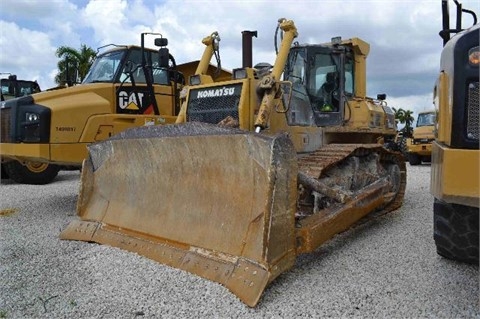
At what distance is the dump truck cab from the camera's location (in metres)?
6.18

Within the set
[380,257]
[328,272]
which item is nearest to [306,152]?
[380,257]

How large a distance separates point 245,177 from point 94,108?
3.68 m

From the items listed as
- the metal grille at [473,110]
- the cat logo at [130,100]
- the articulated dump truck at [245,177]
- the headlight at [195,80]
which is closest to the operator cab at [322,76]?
the articulated dump truck at [245,177]

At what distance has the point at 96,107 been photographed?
6465 mm

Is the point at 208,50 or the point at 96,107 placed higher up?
the point at 208,50

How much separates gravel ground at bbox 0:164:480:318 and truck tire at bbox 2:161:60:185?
5325mm

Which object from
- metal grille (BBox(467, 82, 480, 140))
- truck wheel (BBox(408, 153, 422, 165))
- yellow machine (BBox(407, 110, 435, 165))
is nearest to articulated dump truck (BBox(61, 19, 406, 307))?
metal grille (BBox(467, 82, 480, 140))

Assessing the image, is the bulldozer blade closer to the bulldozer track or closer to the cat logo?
the bulldozer track

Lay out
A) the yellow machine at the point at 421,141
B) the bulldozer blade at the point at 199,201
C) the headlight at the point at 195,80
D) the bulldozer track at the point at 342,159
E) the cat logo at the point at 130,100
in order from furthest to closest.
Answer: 1. the yellow machine at the point at 421,141
2. the cat logo at the point at 130,100
3. the headlight at the point at 195,80
4. the bulldozer track at the point at 342,159
5. the bulldozer blade at the point at 199,201

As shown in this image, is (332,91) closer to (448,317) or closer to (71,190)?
(448,317)

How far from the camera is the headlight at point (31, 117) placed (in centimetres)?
614

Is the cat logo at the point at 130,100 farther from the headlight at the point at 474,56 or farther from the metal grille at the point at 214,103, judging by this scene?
the headlight at the point at 474,56

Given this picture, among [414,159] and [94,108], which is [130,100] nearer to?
[94,108]

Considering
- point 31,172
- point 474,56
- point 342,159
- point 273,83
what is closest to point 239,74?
point 273,83
